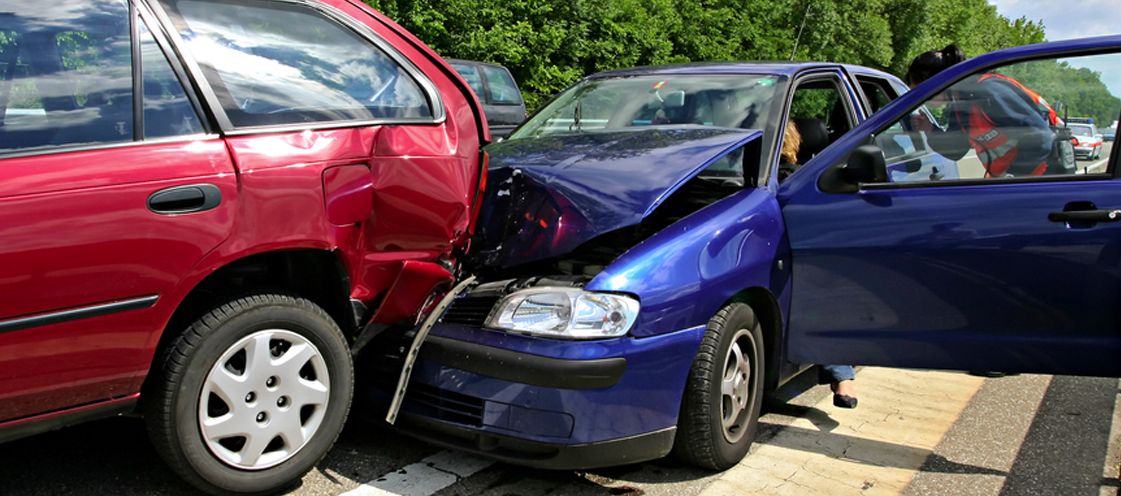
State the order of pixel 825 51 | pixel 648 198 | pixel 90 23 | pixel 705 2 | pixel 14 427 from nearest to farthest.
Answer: pixel 14 427 → pixel 90 23 → pixel 648 198 → pixel 705 2 → pixel 825 51

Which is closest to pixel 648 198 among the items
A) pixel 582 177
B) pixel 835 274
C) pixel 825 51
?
pixel 582 177

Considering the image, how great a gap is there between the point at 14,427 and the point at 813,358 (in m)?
2.95

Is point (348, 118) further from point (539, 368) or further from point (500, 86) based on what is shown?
point (500, 86)

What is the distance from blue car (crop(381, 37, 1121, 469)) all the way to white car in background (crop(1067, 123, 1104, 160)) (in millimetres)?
89

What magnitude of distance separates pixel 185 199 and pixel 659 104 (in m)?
2.92

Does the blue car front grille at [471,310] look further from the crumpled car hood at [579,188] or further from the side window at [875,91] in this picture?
the side window at [875,91]

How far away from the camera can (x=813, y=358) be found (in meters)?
4.12

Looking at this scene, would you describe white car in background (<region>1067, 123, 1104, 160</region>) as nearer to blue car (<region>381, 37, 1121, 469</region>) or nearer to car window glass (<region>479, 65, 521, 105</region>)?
blue car (<region>381, 37, 1121, 469</region>)

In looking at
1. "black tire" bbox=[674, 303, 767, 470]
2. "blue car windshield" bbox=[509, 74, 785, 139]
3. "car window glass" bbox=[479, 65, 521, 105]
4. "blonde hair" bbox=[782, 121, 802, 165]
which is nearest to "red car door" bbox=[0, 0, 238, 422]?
"black tire" bbox=[674, 303, 767, 470]

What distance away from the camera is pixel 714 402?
3631 millimetres

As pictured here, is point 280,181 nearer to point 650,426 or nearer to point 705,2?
point 650,426

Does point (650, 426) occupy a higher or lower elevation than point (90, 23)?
lower

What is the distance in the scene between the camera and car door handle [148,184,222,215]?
2.91 meters

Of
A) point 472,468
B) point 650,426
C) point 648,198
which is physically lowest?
point 472,468
